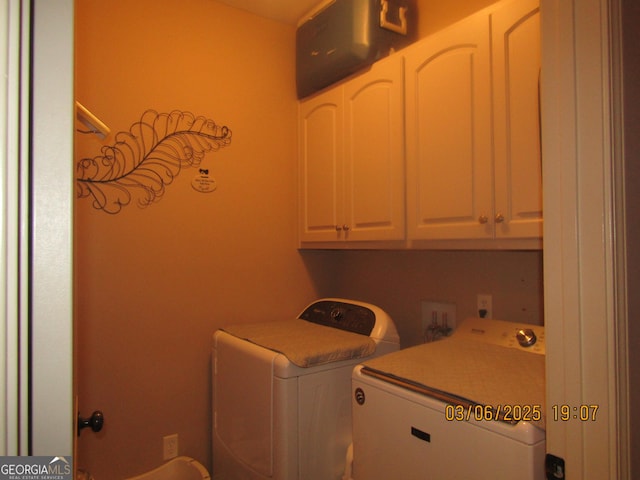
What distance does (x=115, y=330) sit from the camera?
1.70 meters

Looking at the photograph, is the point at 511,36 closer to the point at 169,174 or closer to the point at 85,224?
the point at 169,174

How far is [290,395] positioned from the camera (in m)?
1.37

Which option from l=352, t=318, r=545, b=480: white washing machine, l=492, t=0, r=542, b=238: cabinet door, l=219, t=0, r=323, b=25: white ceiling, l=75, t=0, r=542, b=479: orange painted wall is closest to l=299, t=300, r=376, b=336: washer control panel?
l=75, t=0, r=542, b=479: orange painted wall

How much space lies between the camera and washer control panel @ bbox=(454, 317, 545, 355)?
4.34 ft

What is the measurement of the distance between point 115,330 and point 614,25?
1.87 m

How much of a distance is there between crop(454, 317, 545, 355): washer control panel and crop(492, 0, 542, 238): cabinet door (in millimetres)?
369

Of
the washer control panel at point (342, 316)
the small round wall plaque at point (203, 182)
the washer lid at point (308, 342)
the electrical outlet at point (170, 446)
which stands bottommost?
the electrical outlet at point (170, 446)

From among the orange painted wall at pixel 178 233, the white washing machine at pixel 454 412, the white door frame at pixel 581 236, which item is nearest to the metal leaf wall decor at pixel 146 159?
the orange painted wall at pixel 178 233

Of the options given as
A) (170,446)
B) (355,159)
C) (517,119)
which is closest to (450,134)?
(517,119)

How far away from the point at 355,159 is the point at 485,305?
83cm

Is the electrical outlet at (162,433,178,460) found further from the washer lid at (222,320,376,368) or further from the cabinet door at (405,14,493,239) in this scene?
the cabinet door at (405,14,493,239)

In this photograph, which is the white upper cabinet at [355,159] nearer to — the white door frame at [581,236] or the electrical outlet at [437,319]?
the electrical outlet at [437,319]

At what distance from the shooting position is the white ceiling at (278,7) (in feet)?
6.46

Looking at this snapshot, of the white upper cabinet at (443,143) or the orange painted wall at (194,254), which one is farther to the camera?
the orange painted wall at (194,254)
